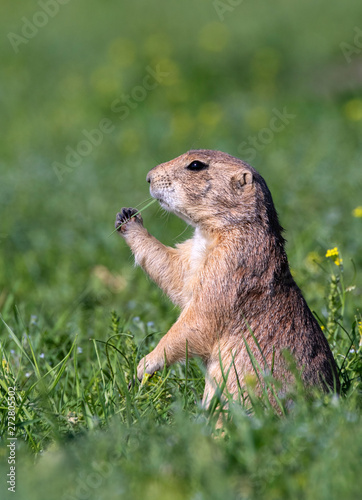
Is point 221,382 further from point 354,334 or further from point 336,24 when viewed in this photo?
point 336,24

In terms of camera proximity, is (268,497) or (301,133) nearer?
(268,497)

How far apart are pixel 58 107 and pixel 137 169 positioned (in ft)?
10.0

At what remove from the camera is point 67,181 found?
7.96 metres

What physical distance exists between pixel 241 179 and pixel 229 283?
552mm

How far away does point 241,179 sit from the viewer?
11.5ft

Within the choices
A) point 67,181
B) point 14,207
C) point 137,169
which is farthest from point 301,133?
point 14,207

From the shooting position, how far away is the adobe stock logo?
1400 centimetres

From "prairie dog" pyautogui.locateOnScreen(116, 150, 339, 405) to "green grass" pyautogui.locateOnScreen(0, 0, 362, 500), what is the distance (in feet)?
0.55

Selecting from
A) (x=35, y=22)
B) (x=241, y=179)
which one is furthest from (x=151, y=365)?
(x=35, y=22)
